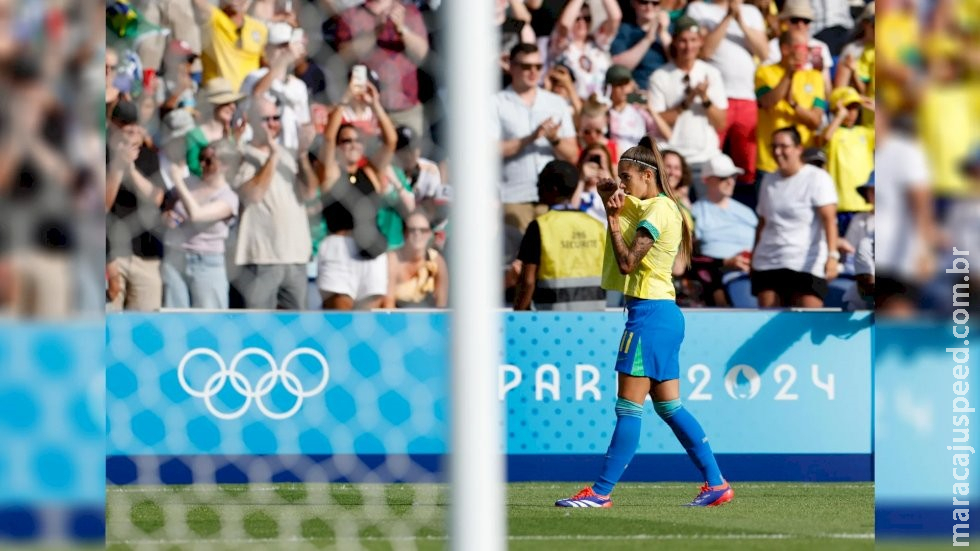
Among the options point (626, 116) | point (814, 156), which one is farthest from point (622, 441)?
point (626, 116)

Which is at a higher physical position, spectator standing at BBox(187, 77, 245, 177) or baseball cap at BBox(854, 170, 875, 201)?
spectator standing at BBox(187, 77, 245, 177)

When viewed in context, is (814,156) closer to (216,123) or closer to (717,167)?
(717,167)

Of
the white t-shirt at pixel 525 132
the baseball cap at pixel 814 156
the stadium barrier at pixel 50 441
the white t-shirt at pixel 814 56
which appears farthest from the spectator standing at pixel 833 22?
the stadium barrier at pixel 50 441

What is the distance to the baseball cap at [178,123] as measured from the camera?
975 centimetres

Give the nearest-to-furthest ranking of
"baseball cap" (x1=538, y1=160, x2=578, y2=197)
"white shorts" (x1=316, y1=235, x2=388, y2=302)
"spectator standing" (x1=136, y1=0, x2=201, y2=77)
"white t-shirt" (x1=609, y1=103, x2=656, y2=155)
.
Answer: "spectator standing" (x1=136, y1=0, x2=201, y2=77)
"white shorts" (x1=316, y1=235, x2=388, y2=302)
"baseball cap" (x1=538, y1=160, x2=578, y2=197)
"white t-shirt" (x1=609, y1=103, x2=656, y2=155)

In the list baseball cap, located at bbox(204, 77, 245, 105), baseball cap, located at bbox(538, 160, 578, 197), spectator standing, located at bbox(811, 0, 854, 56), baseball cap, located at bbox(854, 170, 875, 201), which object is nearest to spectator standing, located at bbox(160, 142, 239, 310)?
baseball cap, located at bbox(204, 77, 245, 105)

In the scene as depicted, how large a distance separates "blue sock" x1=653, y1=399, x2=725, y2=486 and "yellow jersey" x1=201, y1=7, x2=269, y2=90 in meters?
3.33

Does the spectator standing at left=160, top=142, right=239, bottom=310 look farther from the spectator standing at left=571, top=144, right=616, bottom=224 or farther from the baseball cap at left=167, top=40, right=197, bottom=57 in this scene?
the spectator standing at left=571, top=144, right=616, bottom=224

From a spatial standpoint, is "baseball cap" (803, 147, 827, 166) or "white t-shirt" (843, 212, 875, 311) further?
"baseball cap" (803, 147, 827, 166)

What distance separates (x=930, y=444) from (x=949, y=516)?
2.15 ft

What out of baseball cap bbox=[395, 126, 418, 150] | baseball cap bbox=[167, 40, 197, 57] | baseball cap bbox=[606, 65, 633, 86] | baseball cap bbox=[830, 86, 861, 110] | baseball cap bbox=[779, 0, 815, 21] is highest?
baseball cap bbox=[779, 0, 815, 21]

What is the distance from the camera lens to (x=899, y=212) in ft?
24.5

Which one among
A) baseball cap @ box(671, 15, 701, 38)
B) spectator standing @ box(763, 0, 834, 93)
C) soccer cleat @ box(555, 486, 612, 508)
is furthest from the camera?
spectator standing @ box(763, 0, 834, 93)

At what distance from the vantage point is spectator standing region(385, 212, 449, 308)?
9984 millimetres
